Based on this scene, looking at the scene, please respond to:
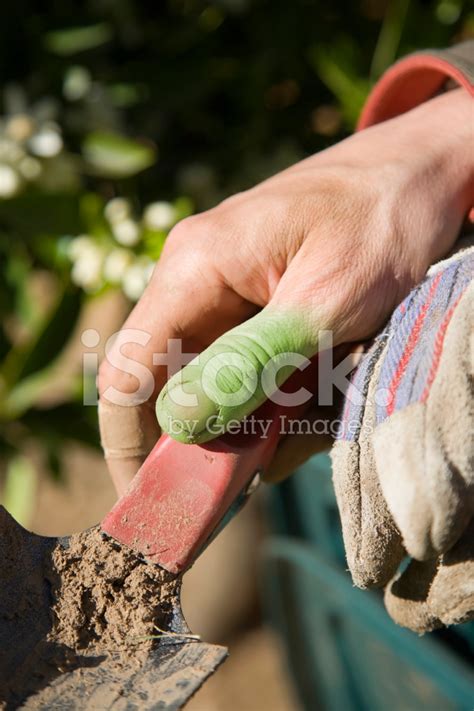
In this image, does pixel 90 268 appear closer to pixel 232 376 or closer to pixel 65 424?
pixel 65 424

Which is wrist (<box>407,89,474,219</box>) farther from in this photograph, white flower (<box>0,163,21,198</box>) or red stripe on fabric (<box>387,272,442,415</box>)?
white flower (<box>0,163,21,198</box>)

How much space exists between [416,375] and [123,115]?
4.71ft

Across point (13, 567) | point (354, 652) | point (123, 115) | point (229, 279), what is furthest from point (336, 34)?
point (13, 567)

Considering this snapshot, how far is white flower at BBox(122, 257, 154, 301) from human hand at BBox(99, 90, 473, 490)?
2.18 feet

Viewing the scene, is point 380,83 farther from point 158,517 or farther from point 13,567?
point 13,567

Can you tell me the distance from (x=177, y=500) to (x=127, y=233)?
957mm

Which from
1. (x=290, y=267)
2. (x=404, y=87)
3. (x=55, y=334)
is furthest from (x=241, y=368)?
(x=55, y=334)

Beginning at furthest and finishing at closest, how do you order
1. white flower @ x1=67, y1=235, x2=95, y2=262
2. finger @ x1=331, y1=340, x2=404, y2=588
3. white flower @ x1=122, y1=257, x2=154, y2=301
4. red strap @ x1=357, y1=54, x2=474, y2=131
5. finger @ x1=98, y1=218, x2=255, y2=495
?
white flower @ x1=67, y1=235, x2=95, y2=262 < white flower @ x1=122, y1=257, x2=154, y2=301 < red strap @ x1=357, y1=54, x2=474, y2=131 < finger @ x1=98, y1=218, x2=255, y2=495 < finger @ x1=331, y1=340, x2=404, y2=588

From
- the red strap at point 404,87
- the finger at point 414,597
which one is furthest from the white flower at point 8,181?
the finger at point 414,597

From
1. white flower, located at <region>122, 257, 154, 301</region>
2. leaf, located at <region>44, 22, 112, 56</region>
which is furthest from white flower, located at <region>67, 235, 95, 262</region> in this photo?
leaf, located at <region>44, 22, 112, 56</region>

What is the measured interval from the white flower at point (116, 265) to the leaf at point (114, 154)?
24cm

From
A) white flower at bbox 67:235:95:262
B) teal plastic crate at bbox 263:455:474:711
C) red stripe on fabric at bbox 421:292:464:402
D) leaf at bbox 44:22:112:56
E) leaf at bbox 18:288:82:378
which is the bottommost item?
teal plastic crate at bbox 263:455:474:711

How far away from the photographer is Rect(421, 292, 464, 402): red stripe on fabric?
776mm

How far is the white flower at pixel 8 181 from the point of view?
1.78 meters
